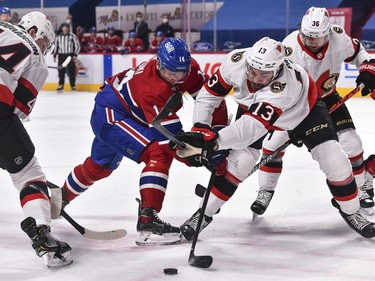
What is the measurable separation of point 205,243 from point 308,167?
1.85m

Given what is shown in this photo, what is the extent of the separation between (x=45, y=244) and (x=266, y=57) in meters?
1.09

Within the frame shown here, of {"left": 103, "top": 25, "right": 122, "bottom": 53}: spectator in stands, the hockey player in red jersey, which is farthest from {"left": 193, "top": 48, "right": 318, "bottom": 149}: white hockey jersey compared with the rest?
{"left": 103, "top": 25, "right": 122, "bottom": 53}: spectator in stands

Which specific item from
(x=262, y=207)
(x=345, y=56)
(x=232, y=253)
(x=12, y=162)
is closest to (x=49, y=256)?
(x=12, y=162)

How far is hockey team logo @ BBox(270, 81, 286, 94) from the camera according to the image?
2707mm

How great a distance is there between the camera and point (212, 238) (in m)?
3.08

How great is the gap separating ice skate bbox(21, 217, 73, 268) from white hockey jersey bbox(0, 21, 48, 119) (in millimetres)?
454

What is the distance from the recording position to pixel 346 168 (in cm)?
294

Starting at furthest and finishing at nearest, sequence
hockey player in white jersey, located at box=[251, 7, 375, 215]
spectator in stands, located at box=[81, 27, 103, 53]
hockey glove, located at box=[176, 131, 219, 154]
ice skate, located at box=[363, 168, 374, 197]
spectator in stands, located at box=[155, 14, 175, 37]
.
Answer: spectator in stands, located at box=[81, 27, 103, 53], spectator in stands, located at box=[155, 14, 175, 37], ice skate, located at box=[363, 168, 374, 197], hockey player in white jersey, located at box=[251, 7, 375, 215], hockey glove, located at box=[176, 131, 219, 154]

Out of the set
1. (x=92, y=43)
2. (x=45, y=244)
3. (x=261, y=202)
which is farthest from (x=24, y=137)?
(x=92, y=43)

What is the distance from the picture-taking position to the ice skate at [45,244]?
Answer: 2535 mm

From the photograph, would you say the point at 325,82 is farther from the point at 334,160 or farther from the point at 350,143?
the point at 334,160

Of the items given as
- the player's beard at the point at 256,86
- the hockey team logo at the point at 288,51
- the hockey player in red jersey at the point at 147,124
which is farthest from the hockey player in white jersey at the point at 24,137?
the hockey team logo at the point at 288,51

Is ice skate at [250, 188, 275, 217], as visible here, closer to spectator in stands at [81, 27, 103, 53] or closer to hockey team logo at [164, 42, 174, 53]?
hockey team logo at [164, 42, 174, 53]

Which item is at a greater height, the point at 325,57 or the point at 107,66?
the point at 325,57
